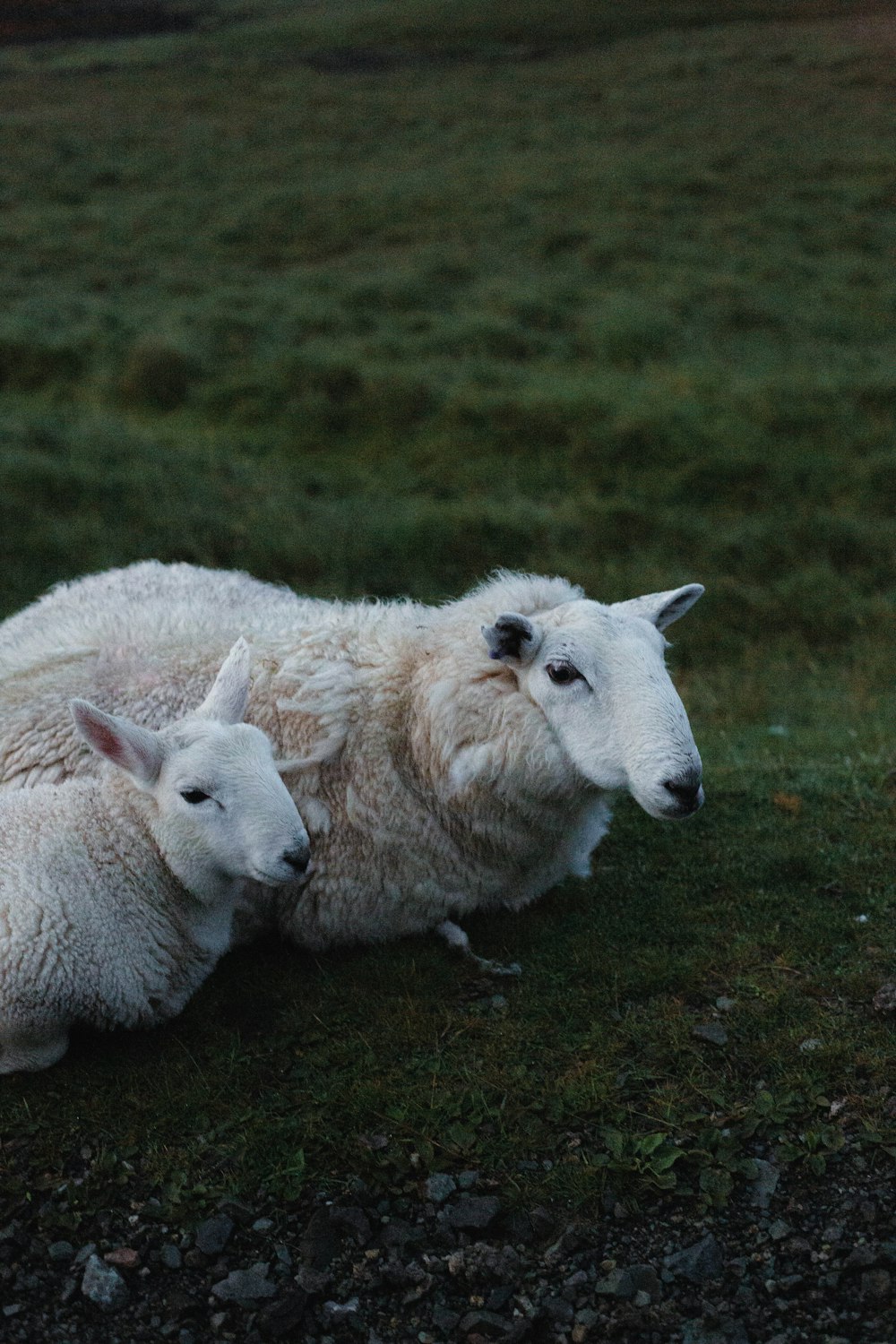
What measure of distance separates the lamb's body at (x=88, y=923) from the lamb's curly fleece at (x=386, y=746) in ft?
2.22

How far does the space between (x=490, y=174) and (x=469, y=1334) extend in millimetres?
19690

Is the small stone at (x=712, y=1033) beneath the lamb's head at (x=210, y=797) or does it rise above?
beneath

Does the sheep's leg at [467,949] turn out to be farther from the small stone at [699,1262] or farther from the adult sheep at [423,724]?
the small stone at [699,1262]

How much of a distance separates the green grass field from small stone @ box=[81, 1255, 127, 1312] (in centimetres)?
36

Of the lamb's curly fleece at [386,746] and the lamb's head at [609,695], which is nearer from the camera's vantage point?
the lamb's head at [609,695]

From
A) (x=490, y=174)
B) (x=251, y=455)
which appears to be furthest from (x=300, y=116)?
(x=251, y=455)

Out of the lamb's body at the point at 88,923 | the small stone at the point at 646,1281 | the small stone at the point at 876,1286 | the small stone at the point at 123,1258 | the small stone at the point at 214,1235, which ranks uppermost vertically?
the lamb's body at the point at 88,923

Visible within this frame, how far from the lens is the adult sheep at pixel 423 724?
18.9 ft

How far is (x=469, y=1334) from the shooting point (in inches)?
168

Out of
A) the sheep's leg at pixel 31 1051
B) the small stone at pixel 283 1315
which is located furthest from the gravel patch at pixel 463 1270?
the sheep's leg at pixel 31 1051

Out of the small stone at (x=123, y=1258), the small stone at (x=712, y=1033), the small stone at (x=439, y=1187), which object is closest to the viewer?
the small stone at (x=123, y=1258)

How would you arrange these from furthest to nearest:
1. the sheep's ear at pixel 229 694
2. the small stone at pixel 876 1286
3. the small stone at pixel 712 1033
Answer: the sheep's ear at pixel 229 694
the small stone at pixel 712 1033
the small stone at pixel 876 1286

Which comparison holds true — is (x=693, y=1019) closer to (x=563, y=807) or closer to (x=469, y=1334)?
(x=563, y=807)

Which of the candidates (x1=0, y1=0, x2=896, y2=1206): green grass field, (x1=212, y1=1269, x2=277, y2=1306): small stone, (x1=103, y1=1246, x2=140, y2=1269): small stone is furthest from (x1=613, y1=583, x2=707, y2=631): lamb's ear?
(x1=103, y1=1246, x2=140, y2=1269): small stone
